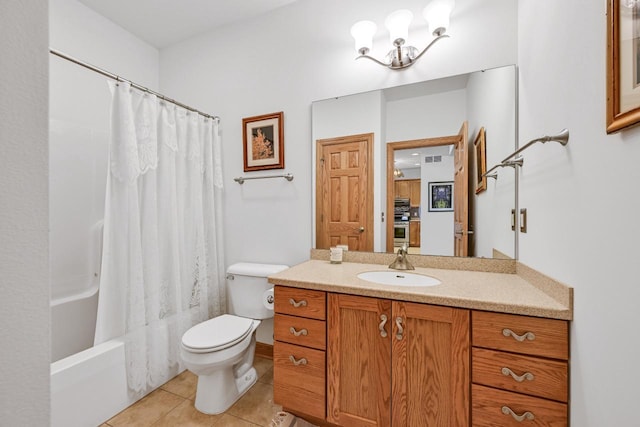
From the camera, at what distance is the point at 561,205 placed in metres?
0.97

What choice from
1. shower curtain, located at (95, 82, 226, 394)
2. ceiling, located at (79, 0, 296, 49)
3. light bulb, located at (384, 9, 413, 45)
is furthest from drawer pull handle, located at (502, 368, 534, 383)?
ceiling, located at (79, 0, 296, 49)

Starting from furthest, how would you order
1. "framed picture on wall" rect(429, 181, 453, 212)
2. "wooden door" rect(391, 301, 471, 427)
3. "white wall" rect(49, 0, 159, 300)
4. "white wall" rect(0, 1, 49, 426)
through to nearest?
"white wall" rect(49, 0, 159, 300), "framed picture on wall" rect(429, 181, 453, 212), "wooden door" rect(391, 301, 471, 427), "white wall" rect(0, 1, 49, 426)

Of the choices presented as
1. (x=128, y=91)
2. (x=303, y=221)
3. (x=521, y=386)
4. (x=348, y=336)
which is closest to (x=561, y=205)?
(x=521, y=386)

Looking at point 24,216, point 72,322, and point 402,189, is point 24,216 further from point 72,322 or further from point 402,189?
point 72,322

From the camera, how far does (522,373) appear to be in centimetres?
98

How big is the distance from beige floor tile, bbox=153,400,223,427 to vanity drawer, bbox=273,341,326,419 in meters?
0.43

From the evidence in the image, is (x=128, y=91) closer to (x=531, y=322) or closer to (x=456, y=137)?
(x=456, y=137)

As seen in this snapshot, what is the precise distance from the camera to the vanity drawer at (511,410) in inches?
36.9

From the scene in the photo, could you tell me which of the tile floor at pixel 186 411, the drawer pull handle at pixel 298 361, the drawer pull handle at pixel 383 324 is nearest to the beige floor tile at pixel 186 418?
the tile floor at pixel 186 411

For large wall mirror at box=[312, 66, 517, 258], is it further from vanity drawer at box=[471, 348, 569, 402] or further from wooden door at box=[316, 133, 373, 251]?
vanity drawer at box=[471, 348, 569, 402]

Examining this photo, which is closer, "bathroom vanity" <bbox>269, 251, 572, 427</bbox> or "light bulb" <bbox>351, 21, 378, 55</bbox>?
"bathroom vanity" <bbox>269, 251, 572, 427</bbox>

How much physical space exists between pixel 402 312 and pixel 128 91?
1.95 meters

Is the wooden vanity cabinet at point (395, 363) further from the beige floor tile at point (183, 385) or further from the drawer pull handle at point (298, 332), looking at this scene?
the beige floor tile at point (183, 385)

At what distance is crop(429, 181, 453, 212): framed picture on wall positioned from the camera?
1646mm
